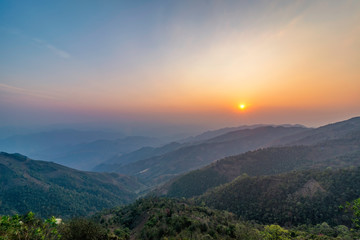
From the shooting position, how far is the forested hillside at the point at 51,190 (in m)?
96.8

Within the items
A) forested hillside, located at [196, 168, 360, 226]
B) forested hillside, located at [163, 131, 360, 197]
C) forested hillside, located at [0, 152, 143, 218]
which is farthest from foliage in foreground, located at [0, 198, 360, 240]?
forested hillside, located at [0, 152, 143, 218]

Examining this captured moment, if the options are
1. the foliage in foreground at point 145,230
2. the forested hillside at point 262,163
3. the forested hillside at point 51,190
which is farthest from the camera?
the forested hillside at point 262,163

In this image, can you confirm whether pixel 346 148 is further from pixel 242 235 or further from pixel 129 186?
pixel 129 186

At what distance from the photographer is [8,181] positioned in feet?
378

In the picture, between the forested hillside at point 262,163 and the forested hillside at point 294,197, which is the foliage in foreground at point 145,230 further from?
the forested hillside at point 262,163

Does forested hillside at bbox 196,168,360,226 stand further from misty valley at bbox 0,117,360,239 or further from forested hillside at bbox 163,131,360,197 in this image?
forested hillside at bbox 163,131,360,197

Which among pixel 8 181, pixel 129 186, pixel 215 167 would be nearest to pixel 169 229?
pixel 215 167

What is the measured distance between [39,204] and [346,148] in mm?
229843

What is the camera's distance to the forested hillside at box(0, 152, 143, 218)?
96.8m

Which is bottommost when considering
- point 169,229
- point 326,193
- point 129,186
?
point 129,186

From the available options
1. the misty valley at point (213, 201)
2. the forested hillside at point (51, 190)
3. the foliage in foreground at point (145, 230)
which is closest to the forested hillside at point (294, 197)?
the misty valley at point (213, 201)

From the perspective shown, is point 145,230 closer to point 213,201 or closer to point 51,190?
point 213,201

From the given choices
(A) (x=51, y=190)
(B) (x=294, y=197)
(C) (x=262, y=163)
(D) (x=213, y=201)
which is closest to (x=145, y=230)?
(D) (x=213, y=201)

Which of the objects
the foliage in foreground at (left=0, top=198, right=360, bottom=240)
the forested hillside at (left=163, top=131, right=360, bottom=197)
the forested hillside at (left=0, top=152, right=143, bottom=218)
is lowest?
the forested hillside at (left=0, top=152, right=143, bottom=218)
